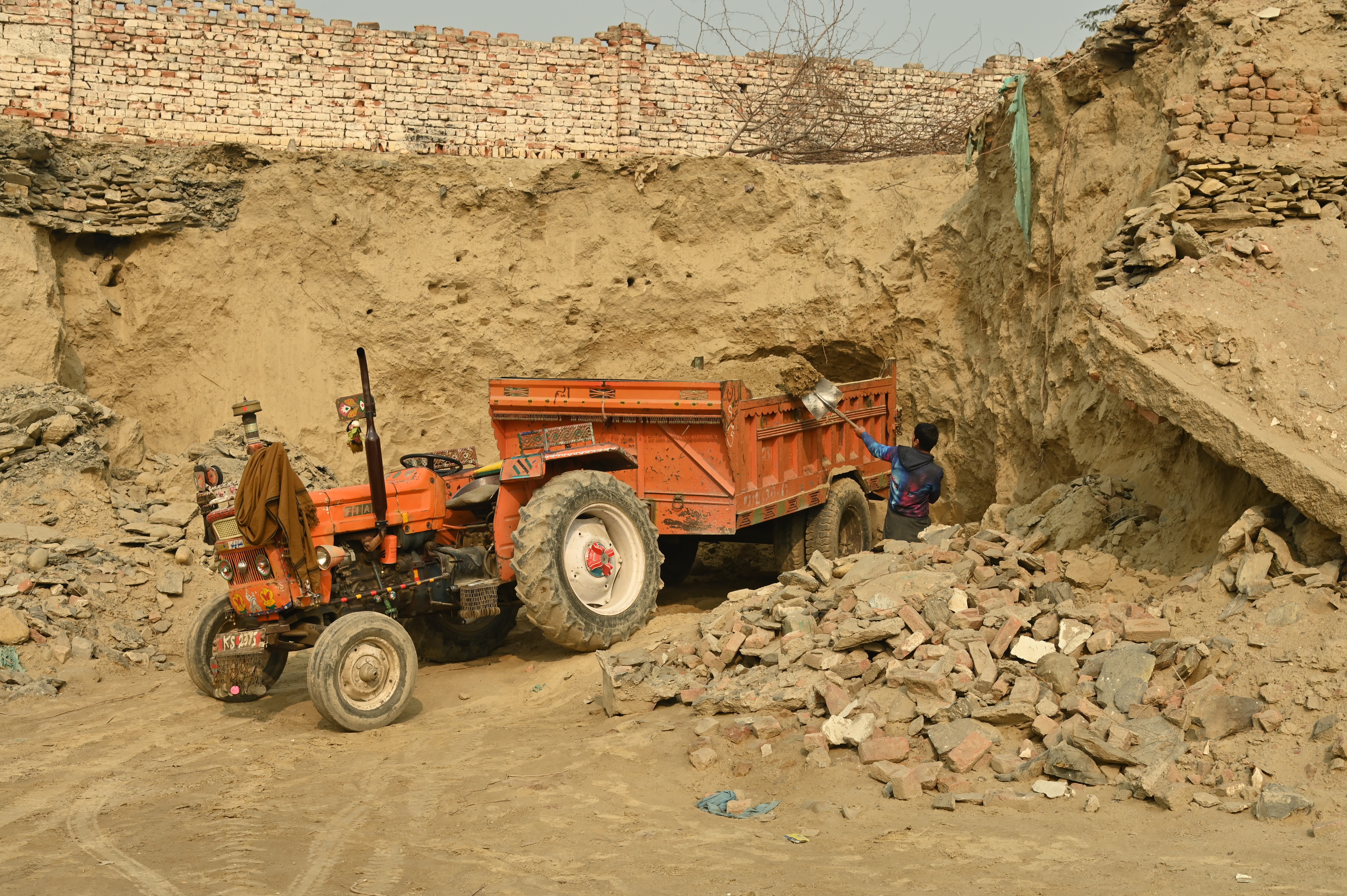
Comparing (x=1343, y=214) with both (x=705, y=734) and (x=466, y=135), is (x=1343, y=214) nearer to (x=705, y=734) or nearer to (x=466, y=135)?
(x=705, y=734)

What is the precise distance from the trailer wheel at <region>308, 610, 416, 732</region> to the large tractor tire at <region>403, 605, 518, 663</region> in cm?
159

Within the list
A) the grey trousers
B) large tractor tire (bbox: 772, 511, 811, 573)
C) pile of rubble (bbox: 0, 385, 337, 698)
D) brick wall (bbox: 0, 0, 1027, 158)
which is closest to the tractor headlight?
pile of rubble (bbox: 0, 385, 337, 698)

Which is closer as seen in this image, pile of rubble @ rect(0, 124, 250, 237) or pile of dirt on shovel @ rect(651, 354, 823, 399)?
pile of dirt on shovel @ rect(651, 354, 823, 399)

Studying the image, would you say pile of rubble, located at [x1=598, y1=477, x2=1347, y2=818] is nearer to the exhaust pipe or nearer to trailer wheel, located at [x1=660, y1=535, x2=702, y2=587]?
the exhaust pipe

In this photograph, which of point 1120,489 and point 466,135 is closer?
point 1120,489

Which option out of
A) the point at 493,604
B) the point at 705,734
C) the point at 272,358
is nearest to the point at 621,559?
the point at 493,604

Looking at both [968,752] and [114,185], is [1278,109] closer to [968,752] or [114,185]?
[968,752]

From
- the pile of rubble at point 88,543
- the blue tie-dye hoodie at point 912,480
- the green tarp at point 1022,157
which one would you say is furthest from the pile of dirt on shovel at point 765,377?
the pile of rubble at point 88,543

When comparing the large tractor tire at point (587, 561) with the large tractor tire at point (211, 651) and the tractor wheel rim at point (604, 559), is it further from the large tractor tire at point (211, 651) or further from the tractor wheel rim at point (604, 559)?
the large tractor tire at point (211, 651)

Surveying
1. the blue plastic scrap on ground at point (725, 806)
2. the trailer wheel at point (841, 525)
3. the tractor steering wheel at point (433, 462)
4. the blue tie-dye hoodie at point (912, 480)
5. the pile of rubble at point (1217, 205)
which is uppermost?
the pile of rubble at point (1217, 205)

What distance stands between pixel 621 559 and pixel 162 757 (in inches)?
125

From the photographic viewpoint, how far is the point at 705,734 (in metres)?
5.54

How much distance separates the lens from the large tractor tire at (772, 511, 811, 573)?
927 cm

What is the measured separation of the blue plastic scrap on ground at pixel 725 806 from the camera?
15.4 ft
